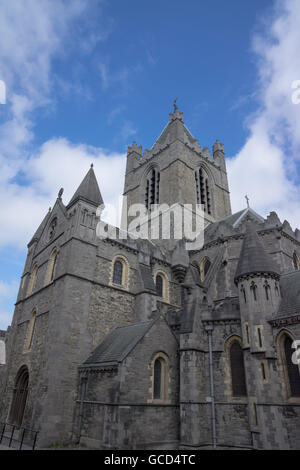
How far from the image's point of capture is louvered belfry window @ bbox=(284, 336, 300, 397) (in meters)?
13.1

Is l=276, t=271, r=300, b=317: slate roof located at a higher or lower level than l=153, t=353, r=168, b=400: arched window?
higher

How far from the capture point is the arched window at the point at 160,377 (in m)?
15.2

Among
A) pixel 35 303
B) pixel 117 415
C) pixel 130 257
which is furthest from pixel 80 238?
pixel 117 415

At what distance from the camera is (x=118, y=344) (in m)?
15.9

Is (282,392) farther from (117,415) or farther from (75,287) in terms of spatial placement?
(75,287)

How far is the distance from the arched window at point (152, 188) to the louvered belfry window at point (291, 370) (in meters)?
22.4

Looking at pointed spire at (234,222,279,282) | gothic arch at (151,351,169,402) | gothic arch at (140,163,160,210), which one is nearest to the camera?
gothic arch at (151,351,169,402)

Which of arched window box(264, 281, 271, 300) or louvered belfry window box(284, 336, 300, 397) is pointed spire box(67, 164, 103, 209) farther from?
louvered belfry window box(284, 336, 300, 397)

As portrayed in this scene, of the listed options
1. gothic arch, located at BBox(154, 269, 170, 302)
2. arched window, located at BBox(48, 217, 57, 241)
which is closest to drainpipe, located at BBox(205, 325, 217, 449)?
Answer: gothic arch, located at BBox(154, 269, 170, 302)

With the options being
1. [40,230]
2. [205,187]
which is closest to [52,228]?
[40,230]

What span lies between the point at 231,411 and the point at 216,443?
1.55 metres

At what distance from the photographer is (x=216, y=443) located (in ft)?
46.5

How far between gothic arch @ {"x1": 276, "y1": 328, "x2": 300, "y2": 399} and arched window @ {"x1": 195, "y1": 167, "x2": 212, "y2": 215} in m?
21.2

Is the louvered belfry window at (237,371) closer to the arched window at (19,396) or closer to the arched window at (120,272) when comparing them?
the arched window at (120,272)
